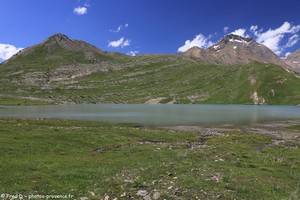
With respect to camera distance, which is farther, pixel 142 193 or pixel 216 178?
pixel 216 178

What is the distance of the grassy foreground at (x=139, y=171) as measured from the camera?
2695 centimetres

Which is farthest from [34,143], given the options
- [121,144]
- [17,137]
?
[121,144]

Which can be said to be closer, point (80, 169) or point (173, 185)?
point (173, 185)

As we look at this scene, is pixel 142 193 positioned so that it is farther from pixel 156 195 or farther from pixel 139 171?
pixel 139 171

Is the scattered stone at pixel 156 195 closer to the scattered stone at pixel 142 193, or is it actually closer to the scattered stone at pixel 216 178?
the scattered stone at pixel 142 193

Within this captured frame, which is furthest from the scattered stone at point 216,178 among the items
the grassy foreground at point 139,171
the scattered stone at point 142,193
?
the scattered stone at point 142,193

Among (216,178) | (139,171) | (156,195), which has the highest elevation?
(139,171)

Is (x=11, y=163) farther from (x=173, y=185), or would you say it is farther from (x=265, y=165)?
(x=265, y=165)

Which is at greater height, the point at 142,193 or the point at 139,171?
the point at 139,171

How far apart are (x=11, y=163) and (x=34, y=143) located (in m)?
14.5

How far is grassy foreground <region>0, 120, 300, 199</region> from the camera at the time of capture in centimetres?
2695

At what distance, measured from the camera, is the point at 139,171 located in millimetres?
34000

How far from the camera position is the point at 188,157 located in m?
43.2

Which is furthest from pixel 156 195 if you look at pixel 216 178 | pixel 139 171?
pixel 139 171
